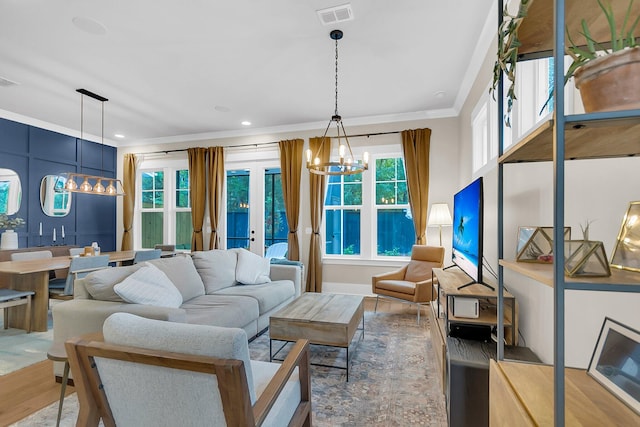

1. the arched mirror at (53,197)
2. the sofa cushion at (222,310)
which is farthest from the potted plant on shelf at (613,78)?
the arched mirror at (53,197)

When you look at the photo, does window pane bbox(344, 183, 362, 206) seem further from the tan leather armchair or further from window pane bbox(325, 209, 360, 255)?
the tan leather armchair

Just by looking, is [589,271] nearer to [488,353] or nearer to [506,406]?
[506,406]

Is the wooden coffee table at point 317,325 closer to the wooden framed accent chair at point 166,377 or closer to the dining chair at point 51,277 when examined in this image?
the wooden framed accent chair at point 166,377

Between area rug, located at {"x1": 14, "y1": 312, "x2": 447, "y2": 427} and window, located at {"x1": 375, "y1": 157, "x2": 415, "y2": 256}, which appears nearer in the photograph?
area rug, located at {"x1": 14, "y1": 312, "x2": 447, "y2": 427}

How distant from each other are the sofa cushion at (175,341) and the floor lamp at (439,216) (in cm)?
381

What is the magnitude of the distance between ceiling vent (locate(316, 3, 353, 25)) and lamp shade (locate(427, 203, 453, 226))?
2794 mm

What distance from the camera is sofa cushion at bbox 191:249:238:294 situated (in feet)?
11.3

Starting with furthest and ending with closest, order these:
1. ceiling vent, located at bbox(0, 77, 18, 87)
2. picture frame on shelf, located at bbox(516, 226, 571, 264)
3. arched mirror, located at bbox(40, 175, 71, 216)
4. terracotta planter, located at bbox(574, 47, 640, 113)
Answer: arched mirror, located at bbox(40, 175, 71, 216) < ceiling vent, located at bbox(0, 77, 18, 87) < picture frame on shelf, located at bbox(516, 226, 571, 264) < terracotta planter, located at bbox(574, 47, 640, 113)

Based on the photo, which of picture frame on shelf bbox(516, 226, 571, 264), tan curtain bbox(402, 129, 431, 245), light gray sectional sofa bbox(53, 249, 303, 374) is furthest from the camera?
tan curtain bbox(402, 129, 431, 245)

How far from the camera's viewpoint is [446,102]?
447 cm

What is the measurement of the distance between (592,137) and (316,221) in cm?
452

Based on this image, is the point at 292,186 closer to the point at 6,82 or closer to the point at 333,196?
the point at 333,196

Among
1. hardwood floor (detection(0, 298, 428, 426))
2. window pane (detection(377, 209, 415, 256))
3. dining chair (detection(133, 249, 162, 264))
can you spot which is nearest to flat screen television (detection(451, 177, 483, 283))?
window pane (detection(377, 209, 415, 256))

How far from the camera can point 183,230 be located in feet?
20.8
